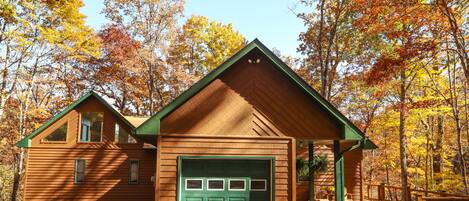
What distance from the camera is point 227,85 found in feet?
35.4

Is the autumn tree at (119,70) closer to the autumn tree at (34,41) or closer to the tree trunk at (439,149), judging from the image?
the autumn tree at (34,41)

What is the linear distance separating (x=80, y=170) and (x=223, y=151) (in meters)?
11.3

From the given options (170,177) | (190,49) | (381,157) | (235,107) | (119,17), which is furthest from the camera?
(190,49)

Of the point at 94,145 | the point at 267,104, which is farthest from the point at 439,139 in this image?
the point at 94,145

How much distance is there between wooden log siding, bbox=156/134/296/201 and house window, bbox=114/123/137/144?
374 inches

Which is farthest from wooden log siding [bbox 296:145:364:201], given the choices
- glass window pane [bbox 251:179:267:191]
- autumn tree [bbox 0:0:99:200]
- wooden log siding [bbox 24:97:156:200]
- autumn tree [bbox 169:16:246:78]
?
autumn tree [bbox 169:16:246:78]

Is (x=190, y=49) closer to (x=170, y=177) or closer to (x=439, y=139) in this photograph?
(x=439, y=139)

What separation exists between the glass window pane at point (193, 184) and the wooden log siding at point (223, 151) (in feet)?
1.88

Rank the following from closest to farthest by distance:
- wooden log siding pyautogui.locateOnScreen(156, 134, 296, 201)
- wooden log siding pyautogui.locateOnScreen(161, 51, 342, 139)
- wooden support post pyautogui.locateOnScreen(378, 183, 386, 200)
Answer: wooden log siding pyautogui.locateOnScreen(156, 134, 296, 201) → wooden log siding pyautogui.locateOnScreen(161, 51, 342, 139) → wooden support post pyautogui.locateOnScreen(378, 183, 386, 200)

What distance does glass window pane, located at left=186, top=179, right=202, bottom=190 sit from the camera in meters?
10.4

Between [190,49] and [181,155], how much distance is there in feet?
79.7

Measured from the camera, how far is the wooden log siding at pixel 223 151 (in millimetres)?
9992

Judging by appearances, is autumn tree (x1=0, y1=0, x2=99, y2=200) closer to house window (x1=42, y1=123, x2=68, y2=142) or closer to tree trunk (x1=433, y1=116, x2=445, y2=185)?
house window (x1=42, y1=123, x2=68, y2=142)

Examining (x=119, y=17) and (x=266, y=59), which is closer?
(x=266, y=59)
